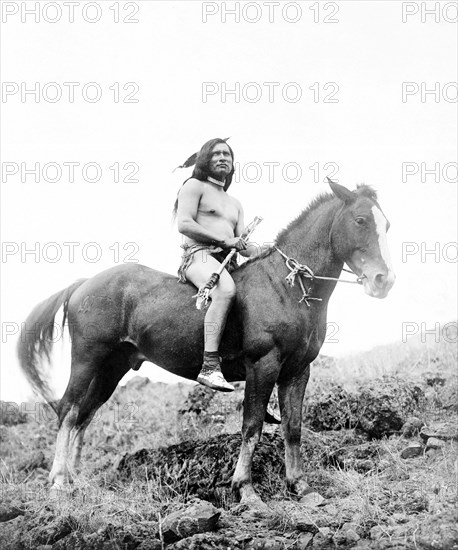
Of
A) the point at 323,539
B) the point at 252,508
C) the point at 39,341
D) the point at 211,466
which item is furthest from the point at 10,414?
the point at 323,539

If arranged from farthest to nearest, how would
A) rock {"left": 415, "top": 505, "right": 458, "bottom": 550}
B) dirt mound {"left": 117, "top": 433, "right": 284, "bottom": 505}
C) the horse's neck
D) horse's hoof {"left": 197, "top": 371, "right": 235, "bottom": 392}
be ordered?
dirt mound {"left": 117, "top": 433, "right": 284, "bottom": 505} → the horse's neck → horse's hoof {"left": 197, "top": 371, "right": 235, "bottom": 392} → rock {"left": 415, "top": 505, "right": 458, "bottom": 550}

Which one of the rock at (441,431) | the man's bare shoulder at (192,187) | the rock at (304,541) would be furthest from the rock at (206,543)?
the man's bare shoulder at (192,187)

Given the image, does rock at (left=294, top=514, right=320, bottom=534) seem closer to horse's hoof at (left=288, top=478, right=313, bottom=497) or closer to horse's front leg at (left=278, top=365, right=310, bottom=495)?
horse's hoof at (left=288, top=478, right=313, bottom=497)

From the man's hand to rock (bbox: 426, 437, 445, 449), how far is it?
2844 mm

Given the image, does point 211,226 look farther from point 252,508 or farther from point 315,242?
point 252,508

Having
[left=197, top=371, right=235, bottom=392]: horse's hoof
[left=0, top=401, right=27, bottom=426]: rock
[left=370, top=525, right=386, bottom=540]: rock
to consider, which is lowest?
[left=0, top=401, right=27, bottom=426]: rock

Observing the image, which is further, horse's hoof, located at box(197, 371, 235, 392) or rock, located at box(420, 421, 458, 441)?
rock, located at box(420, 421, 458, 441)

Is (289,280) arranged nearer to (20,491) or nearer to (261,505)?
(261,505)

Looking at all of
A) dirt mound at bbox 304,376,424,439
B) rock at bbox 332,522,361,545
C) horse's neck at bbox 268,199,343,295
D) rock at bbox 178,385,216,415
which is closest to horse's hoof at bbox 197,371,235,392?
horse's neck at bbox 268,199,343,295

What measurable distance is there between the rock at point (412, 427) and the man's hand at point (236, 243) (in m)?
2.88

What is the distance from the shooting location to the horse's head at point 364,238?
6805 mm

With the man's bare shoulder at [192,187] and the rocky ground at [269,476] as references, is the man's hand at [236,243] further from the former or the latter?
the rocky ground at [269,476]

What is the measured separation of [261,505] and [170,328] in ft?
6.63

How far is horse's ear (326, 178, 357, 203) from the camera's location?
7.18 metres
